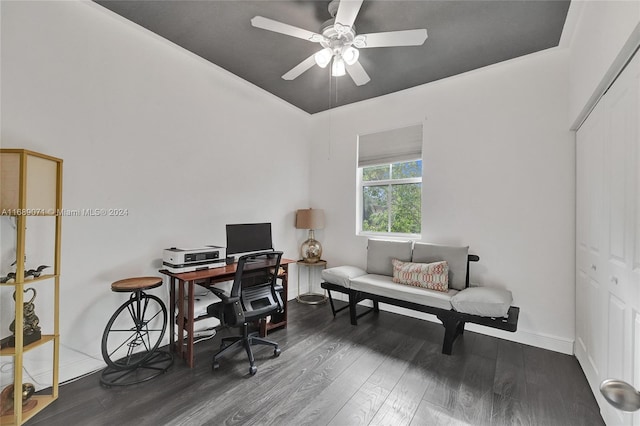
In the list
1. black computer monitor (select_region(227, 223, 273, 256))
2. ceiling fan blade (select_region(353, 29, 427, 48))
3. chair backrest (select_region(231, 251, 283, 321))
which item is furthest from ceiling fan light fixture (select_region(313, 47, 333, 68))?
black computer monitor (select_region(227, 223, 273, 256))

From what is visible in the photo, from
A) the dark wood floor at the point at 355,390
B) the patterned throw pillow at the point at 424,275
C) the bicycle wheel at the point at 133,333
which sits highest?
the patterned throw pillow at the point at 424,275

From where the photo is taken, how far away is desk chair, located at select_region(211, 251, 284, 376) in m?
2.15

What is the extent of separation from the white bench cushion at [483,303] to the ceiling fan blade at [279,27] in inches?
97.5

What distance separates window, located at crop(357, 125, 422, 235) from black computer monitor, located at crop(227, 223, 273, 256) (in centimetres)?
143

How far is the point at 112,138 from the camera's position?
225 centimetres

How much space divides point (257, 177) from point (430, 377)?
9.29 ft

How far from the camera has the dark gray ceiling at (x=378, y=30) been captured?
2.08 meters

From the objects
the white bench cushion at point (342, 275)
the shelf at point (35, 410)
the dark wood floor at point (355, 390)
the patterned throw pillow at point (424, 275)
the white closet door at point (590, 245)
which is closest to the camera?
the shelf at point (35, 410)

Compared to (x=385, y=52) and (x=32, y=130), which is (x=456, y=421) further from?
(x=32, y=130)

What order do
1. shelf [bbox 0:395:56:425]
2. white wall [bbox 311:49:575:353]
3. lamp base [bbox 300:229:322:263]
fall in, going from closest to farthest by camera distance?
shelf [bbox 0:395:56:425]
white wall [bbox 311:49:575:353]
lamp base [bbox 300:229:322:263]

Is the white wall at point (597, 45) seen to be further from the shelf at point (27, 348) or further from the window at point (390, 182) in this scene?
the shelf at point (27, 348)

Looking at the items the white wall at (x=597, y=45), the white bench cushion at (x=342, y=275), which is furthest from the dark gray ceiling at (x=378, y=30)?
the white bench cushion at (x=342, y=275)

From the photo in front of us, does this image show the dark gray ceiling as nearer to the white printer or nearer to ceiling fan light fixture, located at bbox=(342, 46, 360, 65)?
ceiling fan light fixture, located at bbox=(342, 46, 360, 65)

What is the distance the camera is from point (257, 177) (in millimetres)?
3521
